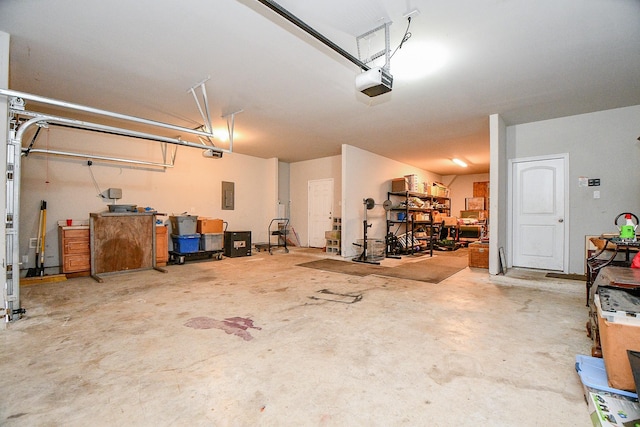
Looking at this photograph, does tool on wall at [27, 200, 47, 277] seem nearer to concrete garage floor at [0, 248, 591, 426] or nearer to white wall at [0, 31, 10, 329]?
concrete garage floor at [0, 248, 591, 426]

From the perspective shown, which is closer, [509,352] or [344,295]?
[509,352]

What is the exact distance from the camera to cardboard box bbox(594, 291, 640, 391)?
1.51 meters

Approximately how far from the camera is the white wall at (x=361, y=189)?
6859 millimetres

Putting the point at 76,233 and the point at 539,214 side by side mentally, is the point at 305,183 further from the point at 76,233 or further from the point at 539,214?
the point at 539,214

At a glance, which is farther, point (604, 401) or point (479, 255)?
point (479, 255)

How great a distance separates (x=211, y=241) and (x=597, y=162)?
24.8 ft

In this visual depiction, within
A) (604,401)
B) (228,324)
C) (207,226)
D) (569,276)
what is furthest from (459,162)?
(228,324)

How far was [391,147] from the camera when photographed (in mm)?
7188

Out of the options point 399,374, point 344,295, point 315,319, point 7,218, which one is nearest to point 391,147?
point 344,295

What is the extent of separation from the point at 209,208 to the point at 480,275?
636 cm

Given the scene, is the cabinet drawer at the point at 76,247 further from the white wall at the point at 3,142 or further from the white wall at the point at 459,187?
the white wall at the point at 459,187

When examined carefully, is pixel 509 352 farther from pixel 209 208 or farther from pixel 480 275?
pixel 209 208

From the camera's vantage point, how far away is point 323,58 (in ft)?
10.1

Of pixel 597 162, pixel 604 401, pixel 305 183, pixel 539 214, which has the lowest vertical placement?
pixel 604 401
